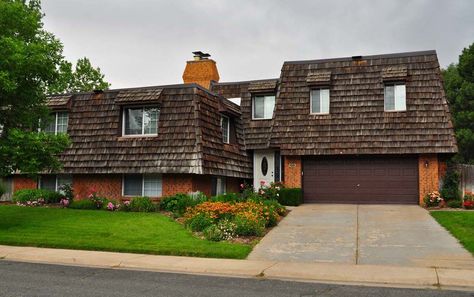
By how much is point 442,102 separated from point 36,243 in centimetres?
1753

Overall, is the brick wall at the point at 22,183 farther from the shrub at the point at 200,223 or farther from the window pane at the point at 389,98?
the window pane at the point at 389,98

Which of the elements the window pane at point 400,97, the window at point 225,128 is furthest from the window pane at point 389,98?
the window at point 225,128

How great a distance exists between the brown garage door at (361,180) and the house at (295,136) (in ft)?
0.15

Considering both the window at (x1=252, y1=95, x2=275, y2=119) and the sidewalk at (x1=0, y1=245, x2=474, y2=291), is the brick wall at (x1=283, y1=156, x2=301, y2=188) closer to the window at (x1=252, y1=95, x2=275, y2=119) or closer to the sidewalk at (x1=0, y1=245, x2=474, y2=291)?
the window at (x1=252, y1=95, x2=275, y2=119)

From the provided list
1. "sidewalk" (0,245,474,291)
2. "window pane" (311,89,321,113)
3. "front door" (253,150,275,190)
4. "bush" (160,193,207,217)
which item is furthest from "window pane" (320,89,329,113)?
"sidewalk" (0,245,474,291)

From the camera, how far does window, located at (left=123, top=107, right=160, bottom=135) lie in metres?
22.3

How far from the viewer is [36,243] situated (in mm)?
14477

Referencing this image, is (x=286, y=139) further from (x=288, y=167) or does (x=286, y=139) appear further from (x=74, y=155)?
(x=74, y=155)

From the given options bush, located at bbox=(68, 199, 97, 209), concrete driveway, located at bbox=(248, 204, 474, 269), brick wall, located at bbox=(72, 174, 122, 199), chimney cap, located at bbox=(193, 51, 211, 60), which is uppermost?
chimney cap, located at bbox=(193, 51, 211, 60)

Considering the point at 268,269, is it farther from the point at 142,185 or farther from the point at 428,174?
the point at 428,174

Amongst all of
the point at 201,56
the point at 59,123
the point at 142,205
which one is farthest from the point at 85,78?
the point at 142,205

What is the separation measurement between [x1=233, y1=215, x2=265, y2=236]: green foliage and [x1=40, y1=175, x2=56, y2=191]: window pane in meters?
11.9

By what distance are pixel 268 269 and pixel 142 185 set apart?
468 inches

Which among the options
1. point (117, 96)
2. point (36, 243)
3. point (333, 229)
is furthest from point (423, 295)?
point (117, 96)
